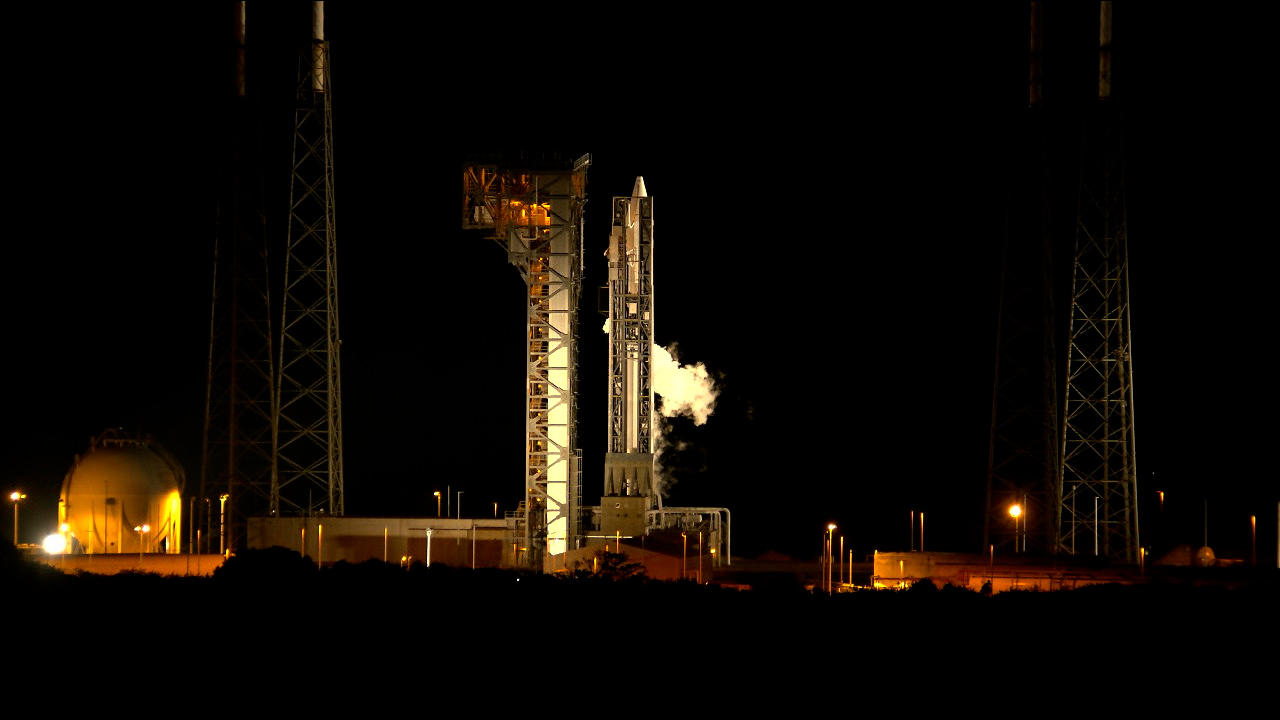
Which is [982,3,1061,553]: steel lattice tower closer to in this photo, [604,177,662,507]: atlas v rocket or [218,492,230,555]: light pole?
[604,177,662,507]: atlas v rocket

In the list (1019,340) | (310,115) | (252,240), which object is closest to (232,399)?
(252,240)

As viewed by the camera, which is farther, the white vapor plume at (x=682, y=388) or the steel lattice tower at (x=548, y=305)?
the white vapor plume at (x=682, y=388)

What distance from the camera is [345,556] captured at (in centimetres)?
4228

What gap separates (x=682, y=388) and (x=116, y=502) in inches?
978

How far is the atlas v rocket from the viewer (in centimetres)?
4291

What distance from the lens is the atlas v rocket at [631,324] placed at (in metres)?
42.9

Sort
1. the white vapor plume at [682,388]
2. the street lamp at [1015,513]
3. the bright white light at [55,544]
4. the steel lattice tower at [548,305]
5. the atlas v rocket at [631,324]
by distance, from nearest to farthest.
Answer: the street lamp at [1015,513] < the bright white light at [55,544] < the steel lattice tower at [548,305] < the atlas v rocket at [631,324] < the white vapor plume at [682,388]

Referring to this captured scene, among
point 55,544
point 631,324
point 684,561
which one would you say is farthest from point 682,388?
point 55,544

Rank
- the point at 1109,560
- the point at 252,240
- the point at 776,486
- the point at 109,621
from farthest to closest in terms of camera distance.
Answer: the point at 776,486 < the point at 252,240 < the point at 1109,560 < the point at 109,621

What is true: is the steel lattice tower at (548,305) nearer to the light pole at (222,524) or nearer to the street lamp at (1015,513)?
the light pole at (222,524)

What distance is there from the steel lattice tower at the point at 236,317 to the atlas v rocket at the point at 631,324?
8928 mm

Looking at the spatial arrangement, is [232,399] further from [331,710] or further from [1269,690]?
[1269,690]

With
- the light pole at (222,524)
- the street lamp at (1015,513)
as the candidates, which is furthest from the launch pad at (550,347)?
the street lamp at (1015,513)

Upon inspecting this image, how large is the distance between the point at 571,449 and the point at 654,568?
372cm
